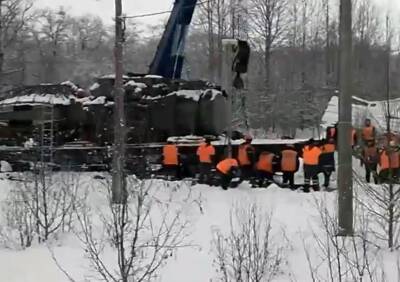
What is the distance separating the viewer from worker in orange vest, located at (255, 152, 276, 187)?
57.0 feet

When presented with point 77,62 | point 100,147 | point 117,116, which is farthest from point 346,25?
point 77,62

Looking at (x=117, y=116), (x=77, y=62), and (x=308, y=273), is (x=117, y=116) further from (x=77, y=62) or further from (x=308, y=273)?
(x=77, y=62)

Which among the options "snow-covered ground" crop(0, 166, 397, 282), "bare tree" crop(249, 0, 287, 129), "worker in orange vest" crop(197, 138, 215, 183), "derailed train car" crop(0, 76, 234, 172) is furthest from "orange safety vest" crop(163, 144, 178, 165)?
"bare tree" crop(249, 0, 287, 129)

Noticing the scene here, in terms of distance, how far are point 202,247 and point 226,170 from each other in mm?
6317

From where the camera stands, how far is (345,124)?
10281 mm

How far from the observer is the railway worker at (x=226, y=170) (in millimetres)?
16906

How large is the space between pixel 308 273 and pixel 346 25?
368cm

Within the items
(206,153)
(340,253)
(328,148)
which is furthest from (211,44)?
(340,253)

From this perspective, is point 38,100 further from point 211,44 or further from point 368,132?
point 211,44

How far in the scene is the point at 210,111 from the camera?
22.5 metres

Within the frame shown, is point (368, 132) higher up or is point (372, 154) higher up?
point (368, 132)

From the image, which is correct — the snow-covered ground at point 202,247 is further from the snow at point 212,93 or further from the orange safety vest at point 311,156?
the snow at point 212,93

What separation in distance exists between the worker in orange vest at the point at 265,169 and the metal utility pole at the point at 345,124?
23.2 feet

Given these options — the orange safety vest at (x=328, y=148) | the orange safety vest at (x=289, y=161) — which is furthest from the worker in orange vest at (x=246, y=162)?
the orange safety vest at (x=328, y=148)
